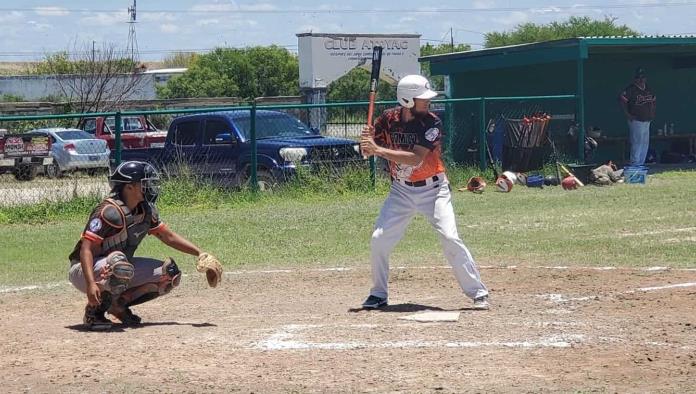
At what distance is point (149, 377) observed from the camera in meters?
6.73

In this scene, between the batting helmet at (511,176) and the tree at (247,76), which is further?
the tree at (247,76)

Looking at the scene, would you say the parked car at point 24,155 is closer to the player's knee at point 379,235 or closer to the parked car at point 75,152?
the parked car at point 75,152

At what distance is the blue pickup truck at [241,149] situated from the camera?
19469 mm

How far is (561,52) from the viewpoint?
23.4 metres

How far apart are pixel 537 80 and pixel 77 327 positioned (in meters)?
19.8

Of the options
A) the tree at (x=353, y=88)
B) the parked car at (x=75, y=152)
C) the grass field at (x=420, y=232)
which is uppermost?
the tree at (x=353, y=88)

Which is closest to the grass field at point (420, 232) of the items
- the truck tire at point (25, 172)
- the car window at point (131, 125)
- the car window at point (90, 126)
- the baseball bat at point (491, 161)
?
the baseball bat at point (491, 161)

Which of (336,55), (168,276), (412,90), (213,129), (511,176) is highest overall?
(336,55)

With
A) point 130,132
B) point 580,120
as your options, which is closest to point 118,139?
point 580,120

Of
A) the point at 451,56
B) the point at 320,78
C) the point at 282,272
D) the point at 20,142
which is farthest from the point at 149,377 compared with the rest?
the point at 320,78

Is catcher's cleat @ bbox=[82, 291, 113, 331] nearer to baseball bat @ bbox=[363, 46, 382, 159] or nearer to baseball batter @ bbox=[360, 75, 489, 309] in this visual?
baseball batter @ bbox=[360, 75, 489, 309]

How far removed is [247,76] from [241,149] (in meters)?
40.4

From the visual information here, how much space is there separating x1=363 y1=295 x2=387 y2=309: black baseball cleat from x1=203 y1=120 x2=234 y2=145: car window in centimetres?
1131

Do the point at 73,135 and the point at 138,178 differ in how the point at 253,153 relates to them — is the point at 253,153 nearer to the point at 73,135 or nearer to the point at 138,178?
the point at 138,178
